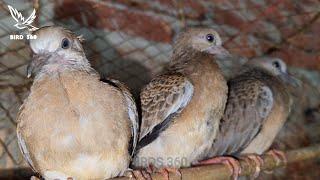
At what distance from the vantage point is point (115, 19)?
339 cm

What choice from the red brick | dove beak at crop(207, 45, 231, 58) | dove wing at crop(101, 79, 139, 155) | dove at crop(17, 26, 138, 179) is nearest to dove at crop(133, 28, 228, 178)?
dove beak at crop(207, 45, 231, 58)

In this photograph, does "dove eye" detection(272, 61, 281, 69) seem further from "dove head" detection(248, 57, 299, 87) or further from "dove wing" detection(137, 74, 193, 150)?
"dove wing" detection(137, 74, 193, 150)

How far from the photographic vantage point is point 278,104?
2.98 metres

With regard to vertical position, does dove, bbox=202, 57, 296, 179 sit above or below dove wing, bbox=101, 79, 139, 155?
below

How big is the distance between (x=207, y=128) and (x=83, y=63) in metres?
0.69

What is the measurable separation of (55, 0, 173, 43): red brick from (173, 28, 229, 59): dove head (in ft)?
2.57

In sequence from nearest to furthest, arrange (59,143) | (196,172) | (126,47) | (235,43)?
(59,143) < (196,172) < (126,47) < (235,43)

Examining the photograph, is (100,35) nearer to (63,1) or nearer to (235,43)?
(63,1)

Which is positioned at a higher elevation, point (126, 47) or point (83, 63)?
point (83, 63)

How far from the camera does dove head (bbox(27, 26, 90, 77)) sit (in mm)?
1913

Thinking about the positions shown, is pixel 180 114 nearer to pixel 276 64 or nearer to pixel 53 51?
pixel 53 51

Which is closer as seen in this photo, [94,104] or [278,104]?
[94,104]

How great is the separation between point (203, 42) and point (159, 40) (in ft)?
2.99

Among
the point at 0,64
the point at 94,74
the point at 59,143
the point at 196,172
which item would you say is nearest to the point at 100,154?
the point at 59,143
